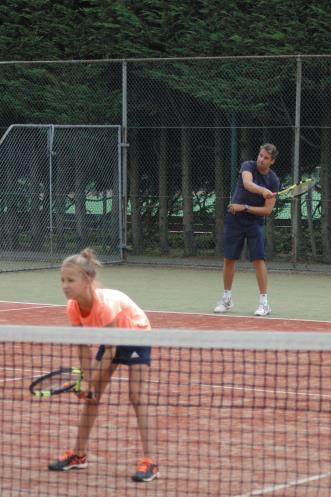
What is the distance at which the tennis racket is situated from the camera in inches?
219

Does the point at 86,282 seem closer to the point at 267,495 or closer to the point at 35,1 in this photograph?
the point at 267,495

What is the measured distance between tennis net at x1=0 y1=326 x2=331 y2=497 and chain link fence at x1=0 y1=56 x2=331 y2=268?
7766 mm

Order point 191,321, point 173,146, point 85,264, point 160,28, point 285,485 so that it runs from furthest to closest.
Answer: point 160,28, point 173,146, point 191,321, point 85,264, point 285,485

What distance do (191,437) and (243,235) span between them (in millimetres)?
5334

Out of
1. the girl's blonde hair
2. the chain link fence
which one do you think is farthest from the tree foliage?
the girl's blonde hair

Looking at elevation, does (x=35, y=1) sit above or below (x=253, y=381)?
above

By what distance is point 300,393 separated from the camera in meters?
7.76

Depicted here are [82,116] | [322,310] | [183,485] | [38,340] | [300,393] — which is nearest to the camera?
[38,340]

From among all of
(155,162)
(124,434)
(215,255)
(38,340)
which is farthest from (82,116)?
Result: (38,340)

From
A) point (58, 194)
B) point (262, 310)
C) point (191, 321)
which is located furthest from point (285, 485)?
point (58, 194)

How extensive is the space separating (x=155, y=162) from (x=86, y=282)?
11.3 m

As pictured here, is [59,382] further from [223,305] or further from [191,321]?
[223,305]

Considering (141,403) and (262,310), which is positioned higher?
(141,403)

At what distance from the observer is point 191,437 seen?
650cm
